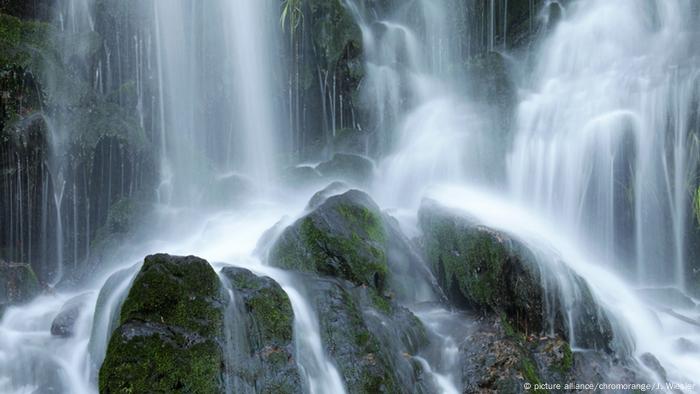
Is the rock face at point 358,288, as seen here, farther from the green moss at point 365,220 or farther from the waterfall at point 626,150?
the waterfall at point 626,150

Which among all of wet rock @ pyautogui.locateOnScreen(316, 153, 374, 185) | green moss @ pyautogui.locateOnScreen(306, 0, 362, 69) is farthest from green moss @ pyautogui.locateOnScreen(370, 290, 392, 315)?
green moss @ pyautogui.locateOnScreen(306, 0, 362, 69)

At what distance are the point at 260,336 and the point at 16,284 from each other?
713 cm

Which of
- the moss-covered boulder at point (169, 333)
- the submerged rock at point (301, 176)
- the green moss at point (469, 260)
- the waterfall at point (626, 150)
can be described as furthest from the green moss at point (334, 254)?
the submerged rock at point (301, 176)

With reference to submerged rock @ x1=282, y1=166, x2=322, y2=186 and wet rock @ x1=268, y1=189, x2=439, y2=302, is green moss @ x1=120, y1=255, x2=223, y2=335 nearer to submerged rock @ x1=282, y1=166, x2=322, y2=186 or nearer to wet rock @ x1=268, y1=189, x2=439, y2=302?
wet rock @ x1=268, y1=189, x2=439, y2=302

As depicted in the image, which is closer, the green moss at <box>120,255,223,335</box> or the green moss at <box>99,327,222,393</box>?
the green moss at <box>99,327,222,393</box>

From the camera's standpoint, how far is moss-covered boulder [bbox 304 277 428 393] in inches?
282

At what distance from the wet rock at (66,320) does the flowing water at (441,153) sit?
15 centimetres

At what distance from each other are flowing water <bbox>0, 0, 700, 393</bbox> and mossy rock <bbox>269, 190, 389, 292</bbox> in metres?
0.52

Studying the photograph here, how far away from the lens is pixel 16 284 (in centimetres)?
1119

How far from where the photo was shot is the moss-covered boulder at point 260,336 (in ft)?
20.7

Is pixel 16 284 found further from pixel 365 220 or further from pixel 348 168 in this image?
pixel 348 168

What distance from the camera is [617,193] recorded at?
13.0 meters

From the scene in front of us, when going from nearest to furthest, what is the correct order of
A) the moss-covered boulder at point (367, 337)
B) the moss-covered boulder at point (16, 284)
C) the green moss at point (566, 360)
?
1. the moss-covered boulder at point (367, 337)
2. the green moss at point (566, 360)
3. the moss-covered boulder at point (16, 284)

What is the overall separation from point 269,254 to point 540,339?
461cm
